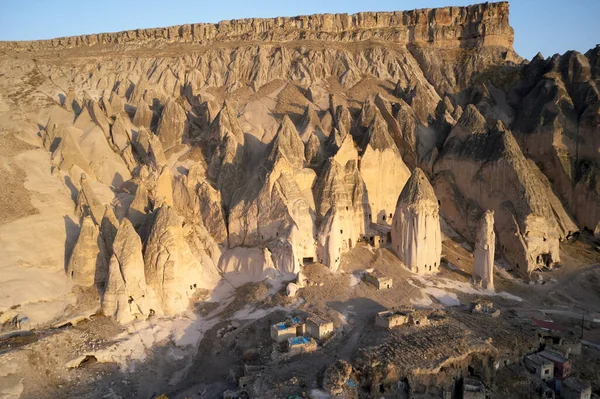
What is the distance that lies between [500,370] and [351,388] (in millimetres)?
7515

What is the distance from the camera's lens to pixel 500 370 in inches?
894

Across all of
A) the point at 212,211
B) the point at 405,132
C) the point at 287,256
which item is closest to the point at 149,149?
the point at 212,211

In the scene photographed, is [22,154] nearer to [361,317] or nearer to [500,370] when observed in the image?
[361,317]

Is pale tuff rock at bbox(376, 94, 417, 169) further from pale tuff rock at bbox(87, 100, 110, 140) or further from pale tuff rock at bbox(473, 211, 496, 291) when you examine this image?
pale tuff rock at bbox(87, 100, 110, 140)

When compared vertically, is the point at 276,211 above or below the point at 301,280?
above

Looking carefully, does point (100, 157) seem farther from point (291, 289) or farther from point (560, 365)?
point (560, 365)

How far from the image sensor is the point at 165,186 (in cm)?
3353

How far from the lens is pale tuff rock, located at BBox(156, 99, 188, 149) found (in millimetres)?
39406

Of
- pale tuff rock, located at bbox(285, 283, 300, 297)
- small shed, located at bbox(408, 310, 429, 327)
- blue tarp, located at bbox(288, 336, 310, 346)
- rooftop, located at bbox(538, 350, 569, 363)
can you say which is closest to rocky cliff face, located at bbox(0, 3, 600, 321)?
pale tuff rock, located at bbox(285, 283, 300, 297)

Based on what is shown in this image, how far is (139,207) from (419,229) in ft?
55.8

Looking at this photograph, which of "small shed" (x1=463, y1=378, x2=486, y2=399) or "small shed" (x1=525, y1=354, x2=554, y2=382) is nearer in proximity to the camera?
"small shed" (x1=463, y1=378, x2=486, y2=399)

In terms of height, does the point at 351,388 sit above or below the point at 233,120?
below

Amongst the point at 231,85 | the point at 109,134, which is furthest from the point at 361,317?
the point at 231,85

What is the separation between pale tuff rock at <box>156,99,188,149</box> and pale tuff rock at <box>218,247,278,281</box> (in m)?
12.3
